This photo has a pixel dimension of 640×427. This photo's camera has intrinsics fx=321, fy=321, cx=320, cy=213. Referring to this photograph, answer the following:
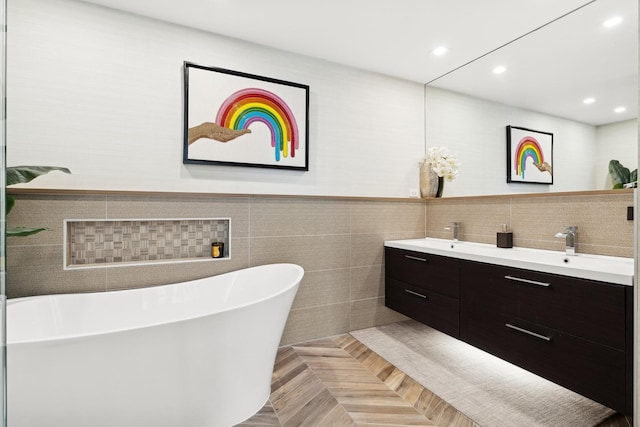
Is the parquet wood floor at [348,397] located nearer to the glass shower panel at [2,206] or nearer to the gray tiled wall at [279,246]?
the gray tiled wall at [279,246]

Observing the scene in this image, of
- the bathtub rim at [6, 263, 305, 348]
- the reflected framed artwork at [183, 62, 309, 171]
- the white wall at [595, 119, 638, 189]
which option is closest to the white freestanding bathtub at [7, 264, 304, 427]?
the bathtub rim at [6, 263, 305, 348]

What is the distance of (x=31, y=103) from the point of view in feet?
6.08

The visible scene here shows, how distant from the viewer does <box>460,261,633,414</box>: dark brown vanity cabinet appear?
1.35 metres

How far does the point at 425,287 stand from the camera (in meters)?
2.38

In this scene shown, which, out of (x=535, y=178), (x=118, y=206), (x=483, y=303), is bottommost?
(x=483, y=303)

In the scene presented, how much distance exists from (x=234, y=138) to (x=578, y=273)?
2160 millimetres

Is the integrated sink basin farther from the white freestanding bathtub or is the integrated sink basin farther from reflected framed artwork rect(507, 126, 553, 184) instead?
the white freestanding bathtub

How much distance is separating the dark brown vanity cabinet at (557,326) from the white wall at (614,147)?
0.82 m

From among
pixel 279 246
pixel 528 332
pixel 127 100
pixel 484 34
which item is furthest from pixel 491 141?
pixel 127 100

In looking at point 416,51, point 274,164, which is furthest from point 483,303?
point 416,51

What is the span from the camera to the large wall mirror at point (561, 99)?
1847mm

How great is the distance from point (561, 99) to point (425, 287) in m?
1.56

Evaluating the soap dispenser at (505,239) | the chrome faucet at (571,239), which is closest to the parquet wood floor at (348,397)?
the chrome faucet at (571,239)

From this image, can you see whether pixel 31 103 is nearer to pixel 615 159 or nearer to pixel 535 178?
pixel 535 178
